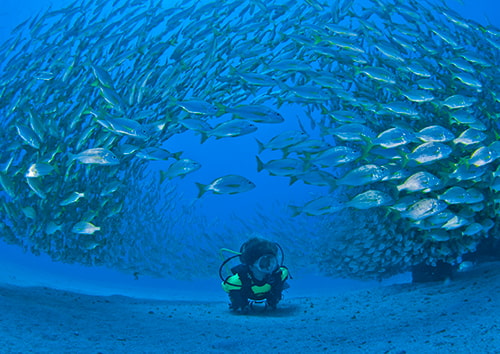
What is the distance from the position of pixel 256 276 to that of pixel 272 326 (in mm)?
860

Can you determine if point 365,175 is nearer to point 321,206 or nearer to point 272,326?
point 321,206

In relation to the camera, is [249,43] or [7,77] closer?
[7,77]

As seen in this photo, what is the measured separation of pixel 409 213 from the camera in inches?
171

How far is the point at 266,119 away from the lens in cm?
415

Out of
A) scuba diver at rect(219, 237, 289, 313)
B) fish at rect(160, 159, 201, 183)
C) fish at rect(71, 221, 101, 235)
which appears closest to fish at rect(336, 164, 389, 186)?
scuba diver at rect(219, 237, 289, 313)

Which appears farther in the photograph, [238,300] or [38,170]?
[238,300]

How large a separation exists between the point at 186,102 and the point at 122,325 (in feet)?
9.63

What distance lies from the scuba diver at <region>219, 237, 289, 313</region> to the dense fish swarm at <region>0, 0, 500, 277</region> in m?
0.93

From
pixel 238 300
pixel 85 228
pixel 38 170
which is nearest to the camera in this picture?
pixel 38 170

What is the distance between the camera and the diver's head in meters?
4.84

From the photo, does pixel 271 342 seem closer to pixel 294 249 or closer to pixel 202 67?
pixel 202 67

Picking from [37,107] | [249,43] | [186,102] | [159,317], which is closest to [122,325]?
[159,317]

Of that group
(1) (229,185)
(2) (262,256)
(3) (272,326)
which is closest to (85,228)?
(1) (229,185)

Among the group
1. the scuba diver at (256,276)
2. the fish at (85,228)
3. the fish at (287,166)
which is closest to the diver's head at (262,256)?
the scuba diver at (256,276)
